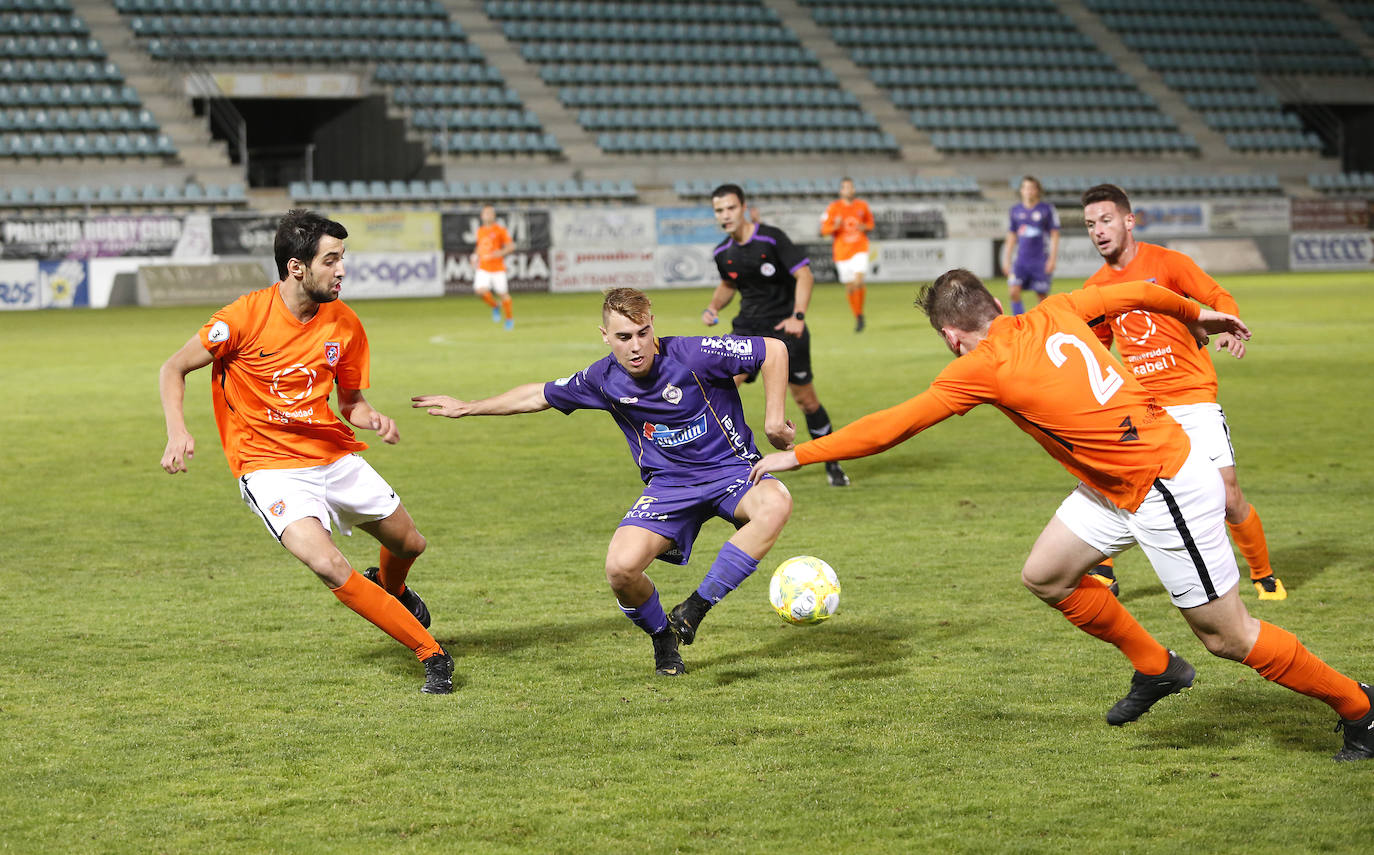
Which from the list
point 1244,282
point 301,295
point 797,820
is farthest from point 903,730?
point 1244,282

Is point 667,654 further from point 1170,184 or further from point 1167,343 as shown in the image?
point 1170,184

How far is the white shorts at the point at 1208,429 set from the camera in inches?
239

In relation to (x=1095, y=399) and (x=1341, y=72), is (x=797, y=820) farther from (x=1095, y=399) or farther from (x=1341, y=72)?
(x=1341, y=72)

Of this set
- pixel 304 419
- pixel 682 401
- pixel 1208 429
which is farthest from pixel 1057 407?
pixel 304 419

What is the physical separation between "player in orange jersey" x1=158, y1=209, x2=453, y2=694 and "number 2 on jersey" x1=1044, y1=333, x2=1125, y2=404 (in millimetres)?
2432

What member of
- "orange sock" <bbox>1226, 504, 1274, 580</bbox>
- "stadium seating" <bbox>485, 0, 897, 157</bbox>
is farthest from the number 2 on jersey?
"stadium seating" <bbox>485, 0, 897, 157</bbox>

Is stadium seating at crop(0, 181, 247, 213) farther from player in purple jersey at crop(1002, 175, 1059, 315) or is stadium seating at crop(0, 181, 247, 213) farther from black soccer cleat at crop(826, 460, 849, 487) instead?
black soccer cleat at crop(826, 460, 849, 487)

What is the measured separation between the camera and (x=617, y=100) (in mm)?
37531

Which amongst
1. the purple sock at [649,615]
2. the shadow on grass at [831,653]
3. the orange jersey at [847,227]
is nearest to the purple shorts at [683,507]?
the purple sock at [649,615]

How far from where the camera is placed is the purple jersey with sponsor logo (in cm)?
546

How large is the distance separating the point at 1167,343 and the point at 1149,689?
218cm

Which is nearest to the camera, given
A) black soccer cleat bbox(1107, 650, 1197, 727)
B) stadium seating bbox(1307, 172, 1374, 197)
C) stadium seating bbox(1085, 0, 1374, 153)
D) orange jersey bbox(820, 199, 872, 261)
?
black soccer cleat bbox(1107, 650, 1197, 727)

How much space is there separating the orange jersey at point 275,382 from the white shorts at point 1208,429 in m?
3.50

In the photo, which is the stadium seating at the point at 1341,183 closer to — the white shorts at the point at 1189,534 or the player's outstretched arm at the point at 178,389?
the white shorts at the point at 1189,534
